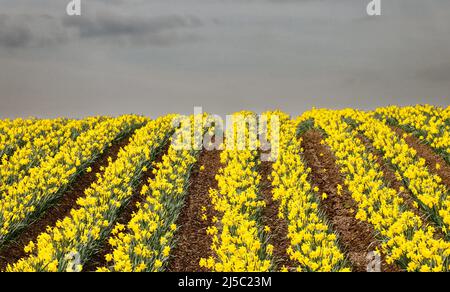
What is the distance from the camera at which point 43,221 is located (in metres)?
13.3

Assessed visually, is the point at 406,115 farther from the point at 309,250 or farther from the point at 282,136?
the point at 309,250

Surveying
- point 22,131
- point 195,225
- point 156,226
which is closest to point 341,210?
point 195,225

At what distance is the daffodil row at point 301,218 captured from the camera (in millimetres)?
9516

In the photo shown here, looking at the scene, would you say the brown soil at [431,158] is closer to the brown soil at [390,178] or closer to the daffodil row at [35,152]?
the brown soil at [390,178]

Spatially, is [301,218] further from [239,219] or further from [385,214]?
[385,214]

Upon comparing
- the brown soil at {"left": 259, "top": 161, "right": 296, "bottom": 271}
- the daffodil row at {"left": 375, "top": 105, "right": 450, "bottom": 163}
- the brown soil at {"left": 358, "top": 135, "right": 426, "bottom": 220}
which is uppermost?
the daffodil row at {"left": 375, "top": 105, "right": 450, "bottom": 163}

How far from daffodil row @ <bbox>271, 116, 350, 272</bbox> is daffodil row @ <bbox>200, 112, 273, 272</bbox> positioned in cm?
60

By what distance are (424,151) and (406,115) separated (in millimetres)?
3671

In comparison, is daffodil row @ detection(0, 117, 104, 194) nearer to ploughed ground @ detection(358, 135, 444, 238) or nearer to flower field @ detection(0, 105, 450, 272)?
flower field @ detection(0, 105, 450, 272)

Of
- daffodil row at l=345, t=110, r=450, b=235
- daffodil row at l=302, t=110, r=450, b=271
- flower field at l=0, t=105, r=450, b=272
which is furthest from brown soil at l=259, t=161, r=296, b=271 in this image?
daffodil row at l=345, t=110, r=450, b=235

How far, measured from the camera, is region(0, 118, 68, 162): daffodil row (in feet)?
58.9

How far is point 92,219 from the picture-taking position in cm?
1169
